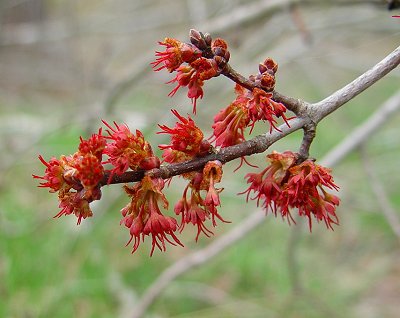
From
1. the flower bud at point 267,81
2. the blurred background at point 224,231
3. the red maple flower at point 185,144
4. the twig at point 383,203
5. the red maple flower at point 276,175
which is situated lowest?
the red maple flower at point 276,175

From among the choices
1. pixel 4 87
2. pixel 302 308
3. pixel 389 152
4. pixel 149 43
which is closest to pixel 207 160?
pixel 302 308

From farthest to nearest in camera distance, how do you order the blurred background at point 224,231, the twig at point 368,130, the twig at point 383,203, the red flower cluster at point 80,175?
the blurred background at point 224,231, the twig at point 368,130, the twig at point 383,203, the red flower cluster at point 80,175

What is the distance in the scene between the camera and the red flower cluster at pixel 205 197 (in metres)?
1.13

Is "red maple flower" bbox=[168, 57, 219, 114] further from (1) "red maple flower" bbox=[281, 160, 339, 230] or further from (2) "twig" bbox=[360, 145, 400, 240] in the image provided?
(2) "twig" bbox=[360, 145, 400, 240]

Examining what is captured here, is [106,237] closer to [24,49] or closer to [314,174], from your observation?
[314,174]

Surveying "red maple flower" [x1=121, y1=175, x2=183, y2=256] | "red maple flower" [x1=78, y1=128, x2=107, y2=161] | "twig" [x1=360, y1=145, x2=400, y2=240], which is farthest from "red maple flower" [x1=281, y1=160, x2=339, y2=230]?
"twig" [x1=360, y1=145, x2=400, y2=240]

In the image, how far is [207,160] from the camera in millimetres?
1149

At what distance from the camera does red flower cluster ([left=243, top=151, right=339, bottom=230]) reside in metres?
1.19

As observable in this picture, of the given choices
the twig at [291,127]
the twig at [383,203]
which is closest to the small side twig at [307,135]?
the twig at [291,127]

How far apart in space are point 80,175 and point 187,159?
0.77ft

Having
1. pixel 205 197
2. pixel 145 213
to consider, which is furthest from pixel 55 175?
pixel 205 197

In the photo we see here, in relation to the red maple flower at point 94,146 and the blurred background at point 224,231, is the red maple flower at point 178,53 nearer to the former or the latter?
the red maple flower at point 94,146

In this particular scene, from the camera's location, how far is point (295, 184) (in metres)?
1.20

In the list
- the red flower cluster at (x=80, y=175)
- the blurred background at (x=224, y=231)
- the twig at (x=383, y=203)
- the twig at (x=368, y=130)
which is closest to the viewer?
the red flower cluster at (x=80, y=175)
